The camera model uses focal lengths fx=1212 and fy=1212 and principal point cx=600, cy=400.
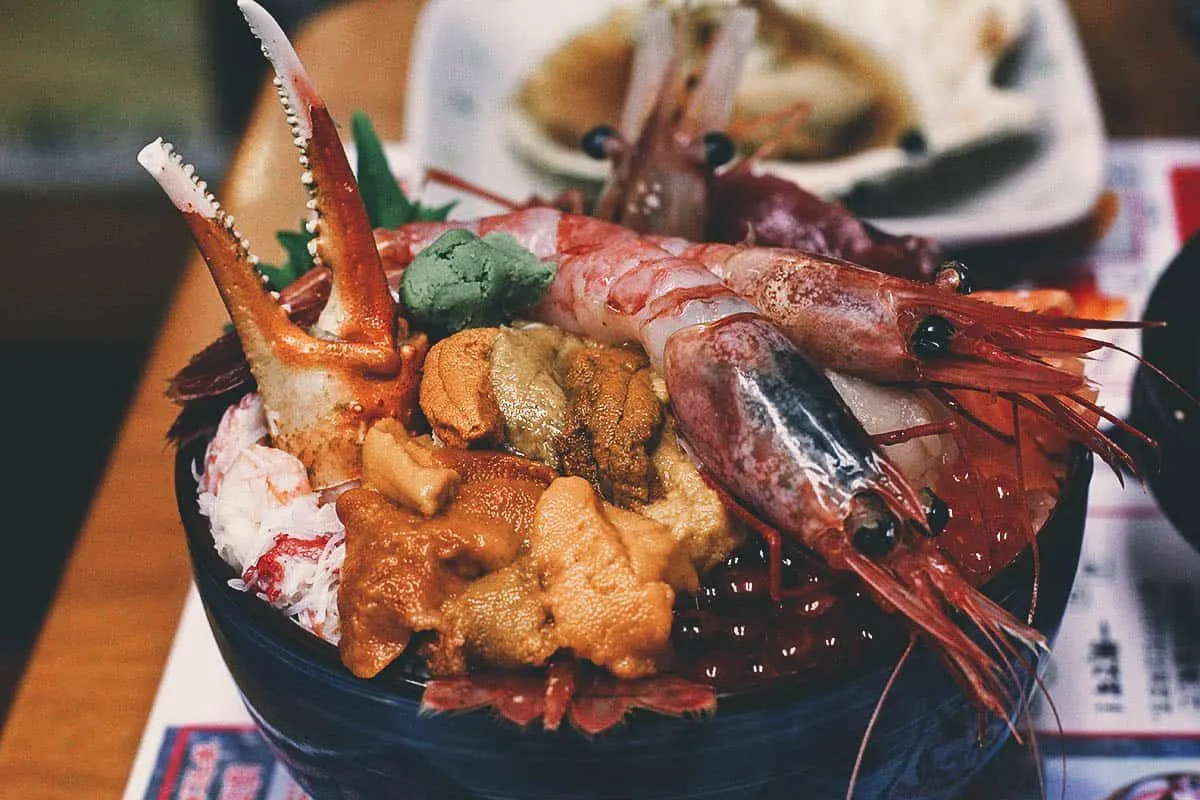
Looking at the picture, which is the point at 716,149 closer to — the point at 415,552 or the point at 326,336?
the point at 326,336

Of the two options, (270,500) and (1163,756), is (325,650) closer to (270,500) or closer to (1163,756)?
(270,500)

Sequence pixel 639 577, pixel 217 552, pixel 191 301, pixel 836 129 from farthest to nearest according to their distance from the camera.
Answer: pixel 836 129, pixel 191 301, pixel 217 552, pixel 639 577

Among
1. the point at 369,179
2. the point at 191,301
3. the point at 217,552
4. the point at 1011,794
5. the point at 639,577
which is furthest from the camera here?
the point at 191,301

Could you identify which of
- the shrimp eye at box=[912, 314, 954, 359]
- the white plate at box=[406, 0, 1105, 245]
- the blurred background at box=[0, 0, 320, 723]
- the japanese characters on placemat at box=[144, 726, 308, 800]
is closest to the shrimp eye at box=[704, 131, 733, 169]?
the white plate at box=[406, 0, 1105, 245]

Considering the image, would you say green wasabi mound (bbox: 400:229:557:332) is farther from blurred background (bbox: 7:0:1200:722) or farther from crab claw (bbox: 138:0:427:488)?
blurred background (bbox: 7:0:1200:722)

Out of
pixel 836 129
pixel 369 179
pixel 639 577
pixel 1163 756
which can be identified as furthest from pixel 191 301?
pixel 1163 756

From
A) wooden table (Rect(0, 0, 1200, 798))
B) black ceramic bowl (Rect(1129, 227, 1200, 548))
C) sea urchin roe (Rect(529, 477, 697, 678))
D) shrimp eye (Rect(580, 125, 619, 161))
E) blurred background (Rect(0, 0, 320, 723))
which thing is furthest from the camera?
blurred background (Rect(0, 0, 320, 723))
